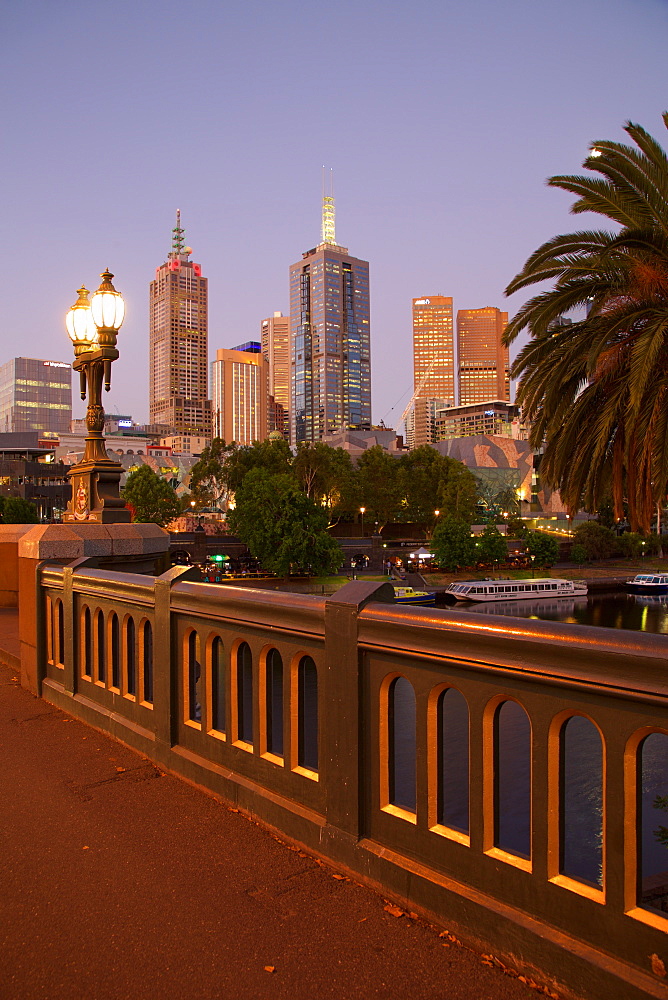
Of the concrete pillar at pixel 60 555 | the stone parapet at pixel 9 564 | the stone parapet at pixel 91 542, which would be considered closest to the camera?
the concrete pillar at pixel 60 555

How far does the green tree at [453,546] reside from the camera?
73188mm

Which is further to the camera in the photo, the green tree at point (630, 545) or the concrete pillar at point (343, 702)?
the green tree at point (630, 545)

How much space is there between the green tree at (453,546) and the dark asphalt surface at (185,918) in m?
69.5

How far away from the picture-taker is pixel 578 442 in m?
11.7

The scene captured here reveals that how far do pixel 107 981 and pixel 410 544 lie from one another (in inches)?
3372

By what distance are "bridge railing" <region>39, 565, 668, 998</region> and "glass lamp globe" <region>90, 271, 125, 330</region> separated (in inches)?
232

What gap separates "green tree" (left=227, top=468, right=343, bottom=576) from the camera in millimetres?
63656

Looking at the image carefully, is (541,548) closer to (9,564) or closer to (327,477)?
(327,477)

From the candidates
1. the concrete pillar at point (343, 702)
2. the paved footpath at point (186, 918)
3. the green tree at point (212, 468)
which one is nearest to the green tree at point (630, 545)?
the green tree at point (212, 468)

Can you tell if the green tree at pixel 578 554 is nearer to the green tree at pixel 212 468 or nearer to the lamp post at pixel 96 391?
the green tree at pixel 212 468

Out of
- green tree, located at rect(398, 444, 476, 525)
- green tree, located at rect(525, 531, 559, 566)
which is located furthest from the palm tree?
green tree, located at rect(398, 444, 476, 525)

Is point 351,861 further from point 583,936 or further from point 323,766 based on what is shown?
point 583,936

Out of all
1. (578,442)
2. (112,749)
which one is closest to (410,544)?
(578,442)

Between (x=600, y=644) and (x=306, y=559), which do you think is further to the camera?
Answer: (x=306, y=559)
